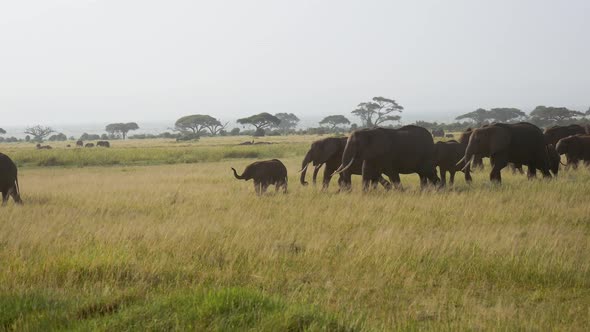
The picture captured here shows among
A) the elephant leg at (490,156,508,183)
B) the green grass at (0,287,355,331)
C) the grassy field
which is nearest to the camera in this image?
the green grass at (0,287,355,331)

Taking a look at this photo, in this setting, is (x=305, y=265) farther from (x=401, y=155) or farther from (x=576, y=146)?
(x=576, y=146)

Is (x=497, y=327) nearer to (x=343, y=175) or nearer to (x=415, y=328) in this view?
(x=415, y=328)

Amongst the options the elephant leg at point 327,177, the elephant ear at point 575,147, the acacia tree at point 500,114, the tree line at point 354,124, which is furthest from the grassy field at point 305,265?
the acacia tree at point 500,114

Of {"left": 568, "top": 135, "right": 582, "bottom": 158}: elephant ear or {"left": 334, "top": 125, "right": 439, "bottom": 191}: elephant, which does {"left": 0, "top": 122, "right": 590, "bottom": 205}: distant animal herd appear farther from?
{"left": 568, "top": 135, "right": 582, "bottom": 158}: elephant ear

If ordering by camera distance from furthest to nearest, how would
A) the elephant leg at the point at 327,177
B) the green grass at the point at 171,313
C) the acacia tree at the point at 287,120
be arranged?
1. the acacia tree at the point at 287,120
2. the elephant leg at the point at 327,177
3. the green grass at the point at 171,313

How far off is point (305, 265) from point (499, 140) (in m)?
10.2

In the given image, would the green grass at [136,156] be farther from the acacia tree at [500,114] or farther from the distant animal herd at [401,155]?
the acacia tree at [500,114]

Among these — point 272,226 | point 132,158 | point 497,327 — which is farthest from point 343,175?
point 132,158

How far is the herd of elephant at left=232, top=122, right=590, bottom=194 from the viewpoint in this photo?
13.4 meters

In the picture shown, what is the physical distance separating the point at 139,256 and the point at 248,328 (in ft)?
9.13

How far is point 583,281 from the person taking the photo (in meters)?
5.15

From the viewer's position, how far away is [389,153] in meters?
13.4

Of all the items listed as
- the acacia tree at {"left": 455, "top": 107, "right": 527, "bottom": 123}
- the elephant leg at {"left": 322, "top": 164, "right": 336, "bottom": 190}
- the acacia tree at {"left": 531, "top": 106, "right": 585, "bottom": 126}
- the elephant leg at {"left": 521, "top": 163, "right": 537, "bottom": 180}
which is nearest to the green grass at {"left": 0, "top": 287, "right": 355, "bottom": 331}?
the elephant leg at {"left": 322, "top": 164, "right": 336, "bottom": 190}

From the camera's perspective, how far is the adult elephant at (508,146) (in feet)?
46.2
